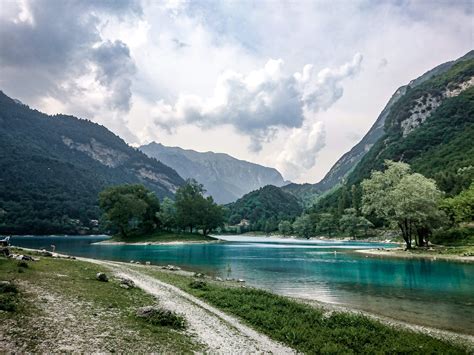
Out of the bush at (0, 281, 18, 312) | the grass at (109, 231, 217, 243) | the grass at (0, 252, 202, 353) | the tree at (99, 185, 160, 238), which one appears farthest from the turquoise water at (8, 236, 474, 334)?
the tree at (99, 185, 160, 238)

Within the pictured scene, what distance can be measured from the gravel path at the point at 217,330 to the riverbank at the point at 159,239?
124966 millimetres

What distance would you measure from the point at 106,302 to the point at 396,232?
159382 millimetres

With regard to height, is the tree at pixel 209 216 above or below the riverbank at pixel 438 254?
above

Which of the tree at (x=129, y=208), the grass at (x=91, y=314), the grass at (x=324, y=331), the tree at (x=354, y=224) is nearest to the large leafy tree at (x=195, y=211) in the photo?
the tree at (x=129, y=208)

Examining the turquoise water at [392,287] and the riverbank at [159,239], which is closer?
the turquoise water at [392,287]

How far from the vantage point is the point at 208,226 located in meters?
182

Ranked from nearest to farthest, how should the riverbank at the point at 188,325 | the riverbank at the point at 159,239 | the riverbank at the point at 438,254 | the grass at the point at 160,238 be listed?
the riverbank at the point at 188,325
the riverbank at the point at 438,254
the riverbank at the point at 159,239
the grass at the point at 160,238

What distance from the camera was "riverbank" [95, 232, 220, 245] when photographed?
5940 inches

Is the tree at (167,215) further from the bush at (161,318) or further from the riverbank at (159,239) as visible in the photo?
the bush at (161,318)

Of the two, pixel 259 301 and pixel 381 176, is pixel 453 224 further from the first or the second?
pixel 259 301

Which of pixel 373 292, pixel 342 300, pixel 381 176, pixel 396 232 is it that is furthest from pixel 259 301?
pixel 396 232

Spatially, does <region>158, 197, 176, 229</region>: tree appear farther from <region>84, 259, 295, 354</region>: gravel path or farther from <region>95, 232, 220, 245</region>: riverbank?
<region>84, 259, 295, 354</region>: gravel path

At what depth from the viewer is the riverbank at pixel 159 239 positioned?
495 feet

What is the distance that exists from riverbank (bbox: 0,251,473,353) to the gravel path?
5 centimetres
